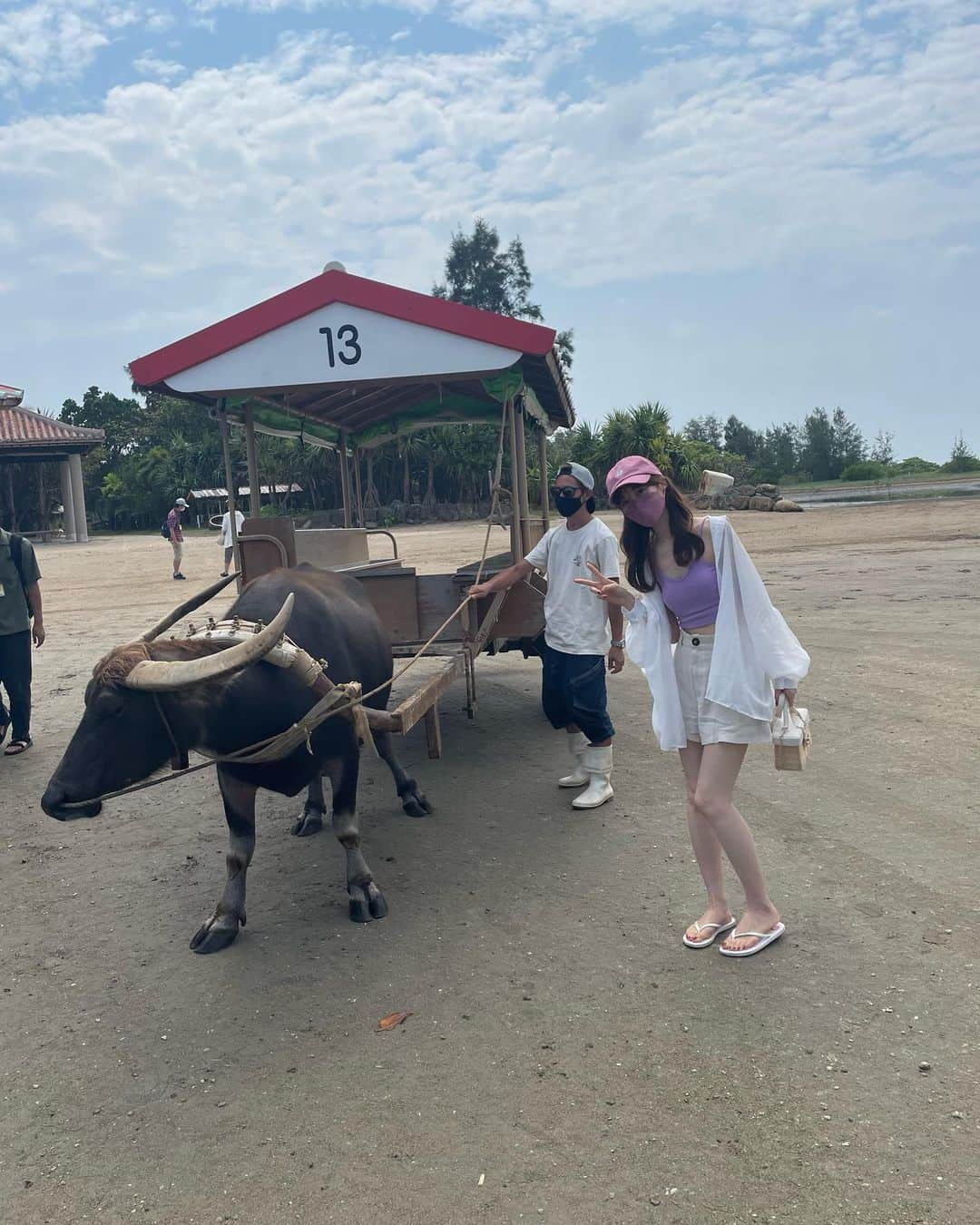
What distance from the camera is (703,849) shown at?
3.45 meters

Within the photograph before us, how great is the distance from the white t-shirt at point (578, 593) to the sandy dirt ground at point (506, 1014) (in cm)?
86

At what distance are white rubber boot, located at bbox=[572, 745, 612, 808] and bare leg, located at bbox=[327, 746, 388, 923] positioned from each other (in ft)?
4.66

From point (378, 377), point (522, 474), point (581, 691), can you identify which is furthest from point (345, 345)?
point (581, 691)

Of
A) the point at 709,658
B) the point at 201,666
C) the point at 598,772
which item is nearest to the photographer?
the point at 201,666

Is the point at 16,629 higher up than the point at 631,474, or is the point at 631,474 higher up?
the point at 631,474

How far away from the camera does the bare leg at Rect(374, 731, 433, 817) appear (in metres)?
5.10

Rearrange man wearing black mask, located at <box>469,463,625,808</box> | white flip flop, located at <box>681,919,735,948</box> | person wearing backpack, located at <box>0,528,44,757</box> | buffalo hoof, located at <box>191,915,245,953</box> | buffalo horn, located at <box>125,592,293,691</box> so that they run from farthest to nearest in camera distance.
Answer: person wearing backpack, located at <box>0,528,44,757</box> < man wearing black mask, located at <box>469,463,625,808</box> < buffalo hoof, located at <box>191,915,245,953</box> < white flip flop, located at <box>681,919,735,948</box> < buffalo horn, located at <box>125,592,293,691</box>

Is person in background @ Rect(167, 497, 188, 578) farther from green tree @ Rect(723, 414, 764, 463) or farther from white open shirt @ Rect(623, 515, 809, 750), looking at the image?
green tree @ Rect(723, 414, 764, 463)

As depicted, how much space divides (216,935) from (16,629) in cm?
368

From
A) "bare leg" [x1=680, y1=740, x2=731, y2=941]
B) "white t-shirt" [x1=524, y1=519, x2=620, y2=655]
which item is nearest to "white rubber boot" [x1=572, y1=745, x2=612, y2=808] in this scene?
"white t-shirt" [x1=524, y1=519, x2=620, y2=655]

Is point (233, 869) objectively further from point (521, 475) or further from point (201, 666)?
point (521, 475)

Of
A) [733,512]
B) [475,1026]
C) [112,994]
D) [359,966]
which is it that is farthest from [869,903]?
[733,512]

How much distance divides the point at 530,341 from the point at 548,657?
1.76 meters

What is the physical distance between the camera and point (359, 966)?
11.4 feet
